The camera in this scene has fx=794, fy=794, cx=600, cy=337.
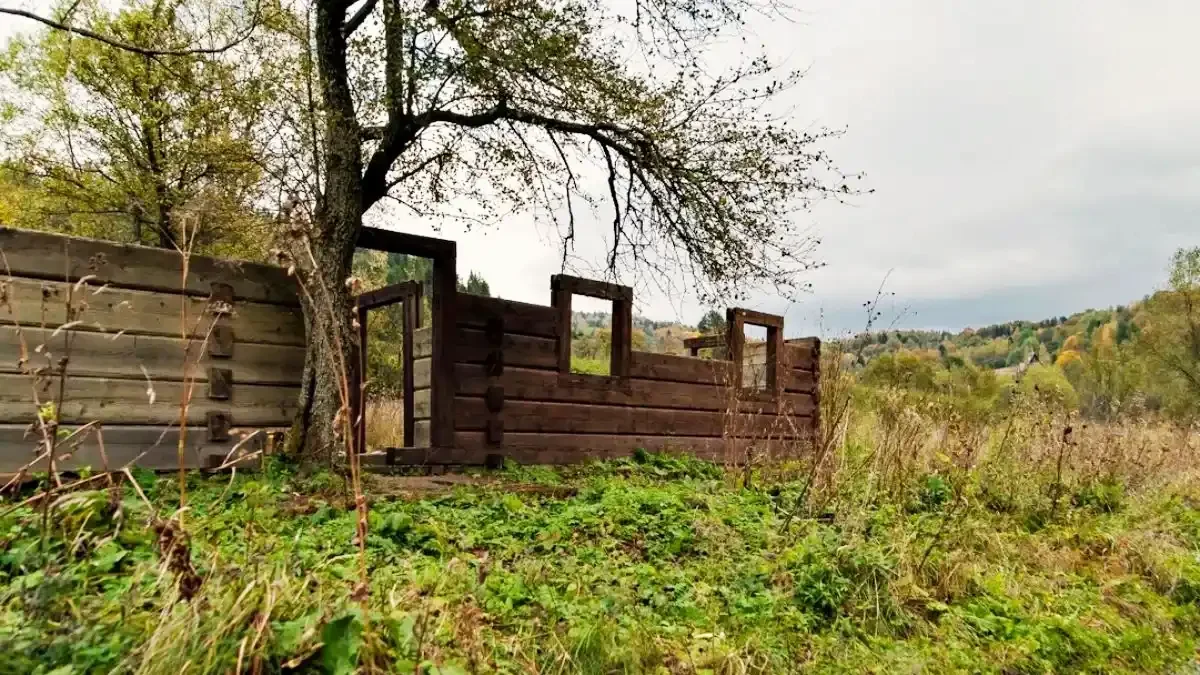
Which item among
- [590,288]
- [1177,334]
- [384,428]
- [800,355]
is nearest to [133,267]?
[590,288]

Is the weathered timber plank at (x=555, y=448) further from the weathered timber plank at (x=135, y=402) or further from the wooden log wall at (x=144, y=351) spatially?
the wooden log wall at (x=144, y=351)

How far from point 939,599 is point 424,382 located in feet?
21.9

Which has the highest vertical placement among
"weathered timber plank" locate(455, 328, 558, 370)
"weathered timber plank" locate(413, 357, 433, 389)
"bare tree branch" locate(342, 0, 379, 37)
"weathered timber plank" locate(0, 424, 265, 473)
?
"bare tree branch" locate(342, 0, 379, 37)

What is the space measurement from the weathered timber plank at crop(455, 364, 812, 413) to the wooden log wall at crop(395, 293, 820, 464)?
0.01m

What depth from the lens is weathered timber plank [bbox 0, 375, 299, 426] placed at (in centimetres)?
652

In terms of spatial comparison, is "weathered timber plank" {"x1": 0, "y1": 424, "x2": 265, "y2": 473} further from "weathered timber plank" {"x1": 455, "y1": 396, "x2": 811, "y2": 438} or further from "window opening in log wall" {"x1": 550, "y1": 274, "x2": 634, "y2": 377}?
"window opening in log wall" {"x1": 550, "y1": 274, "x2": 634, "y2": 377}

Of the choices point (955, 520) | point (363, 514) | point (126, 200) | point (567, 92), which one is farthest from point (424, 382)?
point (126, 200)

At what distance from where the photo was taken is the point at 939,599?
4.41 meters

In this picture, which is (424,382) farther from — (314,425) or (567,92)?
(567,92)

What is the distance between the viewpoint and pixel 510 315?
955 cm

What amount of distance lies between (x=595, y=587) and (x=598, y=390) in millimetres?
6471

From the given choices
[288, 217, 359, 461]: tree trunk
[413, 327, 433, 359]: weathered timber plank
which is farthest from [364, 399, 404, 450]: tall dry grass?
[288, 217, 359, 461]: tree trunk

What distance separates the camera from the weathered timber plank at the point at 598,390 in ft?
30.3

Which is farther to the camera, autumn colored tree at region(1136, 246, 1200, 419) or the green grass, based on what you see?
autumn colored tree at region(1136, 246, 1200, 419)
